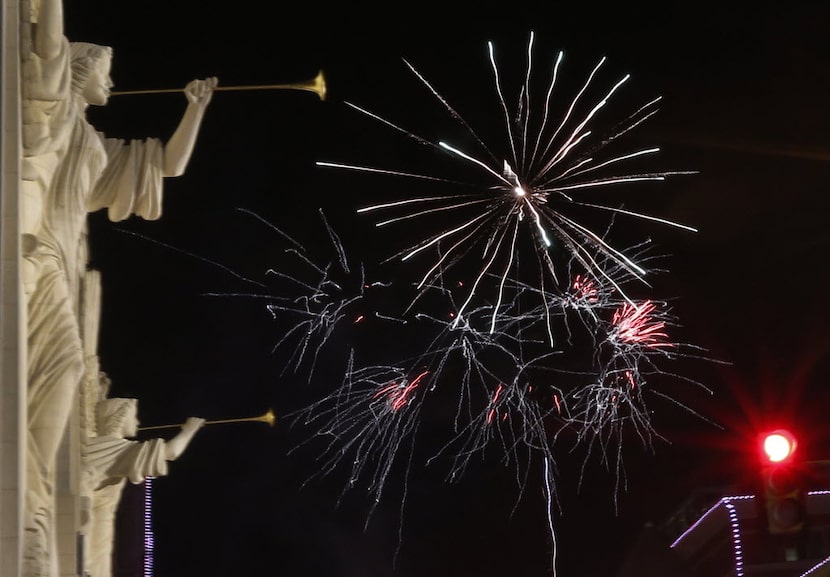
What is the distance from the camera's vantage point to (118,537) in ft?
113

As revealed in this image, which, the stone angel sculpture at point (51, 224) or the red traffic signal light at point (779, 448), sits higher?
the stone angel sculpture at point (51, 224)

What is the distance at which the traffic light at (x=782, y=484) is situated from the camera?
10094 mm

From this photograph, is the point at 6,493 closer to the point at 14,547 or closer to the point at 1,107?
the point at 14,547

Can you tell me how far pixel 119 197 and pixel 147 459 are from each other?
10.5ft

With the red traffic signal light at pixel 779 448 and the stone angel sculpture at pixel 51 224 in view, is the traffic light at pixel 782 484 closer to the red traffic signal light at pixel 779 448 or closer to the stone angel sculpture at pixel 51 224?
the red traffic signal light at pixel 779 448

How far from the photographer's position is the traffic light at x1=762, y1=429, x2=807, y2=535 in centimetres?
1009

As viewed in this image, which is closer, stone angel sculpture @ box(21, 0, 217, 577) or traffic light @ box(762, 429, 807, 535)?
traffic light @ box(762, 429, 807, 535)

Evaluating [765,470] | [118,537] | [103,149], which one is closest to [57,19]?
[103,149]

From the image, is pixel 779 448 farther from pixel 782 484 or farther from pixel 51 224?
pixel 51 224

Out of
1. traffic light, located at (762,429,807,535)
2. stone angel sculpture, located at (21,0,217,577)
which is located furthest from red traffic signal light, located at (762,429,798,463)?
stone angel sculpture, located at (21,0,217,577)

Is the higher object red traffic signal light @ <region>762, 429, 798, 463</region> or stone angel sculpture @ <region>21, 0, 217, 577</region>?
stone angel sculpture @ <region>21, 0, 217, 577</region>

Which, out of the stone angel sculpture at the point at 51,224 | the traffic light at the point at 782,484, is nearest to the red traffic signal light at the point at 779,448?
the traffic light at the point at 782,484

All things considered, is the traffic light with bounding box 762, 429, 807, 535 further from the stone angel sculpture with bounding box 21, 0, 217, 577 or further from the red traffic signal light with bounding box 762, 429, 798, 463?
the stone angel sculpture with bounding box 21, 0, 217, 577

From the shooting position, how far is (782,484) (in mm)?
10156
